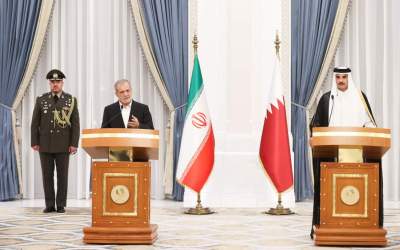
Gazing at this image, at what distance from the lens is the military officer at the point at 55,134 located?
758cm

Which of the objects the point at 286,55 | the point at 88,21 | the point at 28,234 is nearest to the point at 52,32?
the point at 88,21

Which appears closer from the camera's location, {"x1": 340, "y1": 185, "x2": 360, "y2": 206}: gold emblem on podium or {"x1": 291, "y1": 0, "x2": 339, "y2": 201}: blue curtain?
{"x1": 340, "y1": 185, "x2": 360, "y2": 206}: gold emblem on podium

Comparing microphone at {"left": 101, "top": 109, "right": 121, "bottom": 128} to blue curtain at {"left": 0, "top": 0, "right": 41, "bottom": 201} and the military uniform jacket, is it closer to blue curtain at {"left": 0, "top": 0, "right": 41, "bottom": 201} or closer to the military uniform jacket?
the military uniform jacket

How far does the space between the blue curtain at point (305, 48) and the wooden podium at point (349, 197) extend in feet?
13.1

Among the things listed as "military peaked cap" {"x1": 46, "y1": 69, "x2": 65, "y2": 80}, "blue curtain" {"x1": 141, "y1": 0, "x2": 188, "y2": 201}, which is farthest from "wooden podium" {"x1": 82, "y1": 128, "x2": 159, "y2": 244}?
"blue curtain" {"x1": 141, "y1": 0, "x2": 188, "y2": 201}

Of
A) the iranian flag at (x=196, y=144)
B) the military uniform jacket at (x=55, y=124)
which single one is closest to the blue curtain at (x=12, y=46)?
the military uniform jacket at (x=55, y=124)

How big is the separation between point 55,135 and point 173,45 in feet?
7.70

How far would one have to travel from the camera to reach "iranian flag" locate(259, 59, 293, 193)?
7.54 meters

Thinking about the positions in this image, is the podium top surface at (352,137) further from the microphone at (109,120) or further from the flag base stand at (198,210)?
the flag base stand at (198,210)

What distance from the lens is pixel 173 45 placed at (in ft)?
29.9

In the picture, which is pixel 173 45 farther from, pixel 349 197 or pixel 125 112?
pixel 349 197

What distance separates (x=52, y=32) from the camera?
939 cm

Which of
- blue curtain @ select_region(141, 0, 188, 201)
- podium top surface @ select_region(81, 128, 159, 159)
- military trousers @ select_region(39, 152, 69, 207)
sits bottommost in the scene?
military trousers @ select_region(39, 152, 69, 207)

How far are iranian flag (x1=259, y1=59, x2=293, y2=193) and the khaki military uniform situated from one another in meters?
2.20
